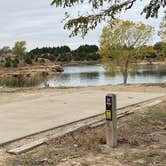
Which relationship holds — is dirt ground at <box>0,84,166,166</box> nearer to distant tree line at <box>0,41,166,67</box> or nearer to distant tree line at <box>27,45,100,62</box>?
distant tree line at <box>0,41,166,67</box>

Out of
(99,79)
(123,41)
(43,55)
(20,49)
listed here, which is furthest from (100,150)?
(43,55)

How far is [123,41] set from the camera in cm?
2891

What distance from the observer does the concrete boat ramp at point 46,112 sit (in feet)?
25.9

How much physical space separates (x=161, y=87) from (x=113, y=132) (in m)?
11.0

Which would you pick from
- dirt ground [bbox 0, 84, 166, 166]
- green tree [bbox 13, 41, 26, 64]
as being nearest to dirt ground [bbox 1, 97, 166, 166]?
dirt ground [bbox 0, 84, 166, 166]

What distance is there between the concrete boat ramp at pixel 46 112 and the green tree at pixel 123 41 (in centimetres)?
1494

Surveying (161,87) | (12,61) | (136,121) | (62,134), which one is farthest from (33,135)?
(12,61)

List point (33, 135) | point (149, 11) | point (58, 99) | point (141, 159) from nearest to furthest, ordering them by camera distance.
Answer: point (141, 159), point (33, 135), point (149, 11), point (58, 99)

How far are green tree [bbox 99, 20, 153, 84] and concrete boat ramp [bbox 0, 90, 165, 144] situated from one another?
14936 millimetres

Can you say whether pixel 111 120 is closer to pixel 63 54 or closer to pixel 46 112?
pixel 46 112

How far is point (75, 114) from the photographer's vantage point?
9.81 metres

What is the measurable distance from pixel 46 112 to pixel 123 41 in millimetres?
19330

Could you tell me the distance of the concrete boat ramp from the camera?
25.9 feet

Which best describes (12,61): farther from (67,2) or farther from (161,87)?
(67,2)
